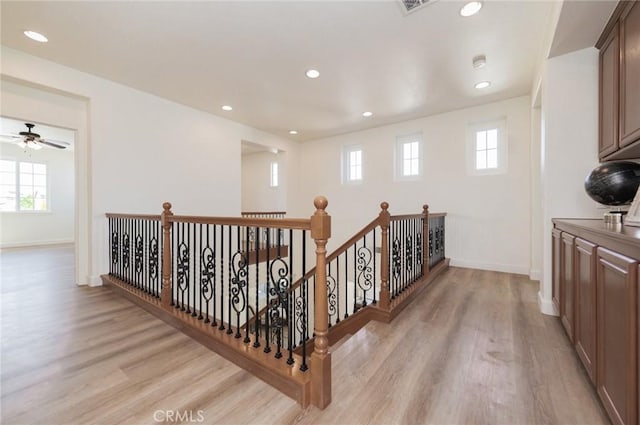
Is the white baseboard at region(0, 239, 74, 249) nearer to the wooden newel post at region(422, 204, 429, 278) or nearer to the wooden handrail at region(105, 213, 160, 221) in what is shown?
the wooden handrail at region(105, 213, 160, 221)

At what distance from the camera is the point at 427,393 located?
1.50 metres

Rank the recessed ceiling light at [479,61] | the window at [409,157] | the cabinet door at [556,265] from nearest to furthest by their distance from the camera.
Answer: the cabinet door at [556,265]
the recessed ceiling light at [479,61]
the window at [409,157]

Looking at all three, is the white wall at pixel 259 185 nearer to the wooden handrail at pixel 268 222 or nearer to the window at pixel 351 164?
the window at pixel 351 164

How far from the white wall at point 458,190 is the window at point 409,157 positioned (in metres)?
0.15

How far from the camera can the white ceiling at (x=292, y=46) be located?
91.8 inches

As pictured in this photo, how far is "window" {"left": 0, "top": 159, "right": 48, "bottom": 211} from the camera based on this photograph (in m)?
6.82

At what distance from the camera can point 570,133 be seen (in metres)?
2.39

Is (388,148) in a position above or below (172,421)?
above

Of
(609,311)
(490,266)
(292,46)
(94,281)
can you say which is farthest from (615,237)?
(94,281)

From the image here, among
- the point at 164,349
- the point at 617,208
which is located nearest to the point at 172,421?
the point at 164,349

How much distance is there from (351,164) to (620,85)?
14.9 feet

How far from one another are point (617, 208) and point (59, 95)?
20.3ft

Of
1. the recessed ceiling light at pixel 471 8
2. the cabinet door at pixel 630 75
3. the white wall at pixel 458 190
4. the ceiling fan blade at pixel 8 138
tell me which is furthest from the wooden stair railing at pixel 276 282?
the ceiling fan blade at pixel 8 138

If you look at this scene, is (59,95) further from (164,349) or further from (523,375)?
(523,375)
